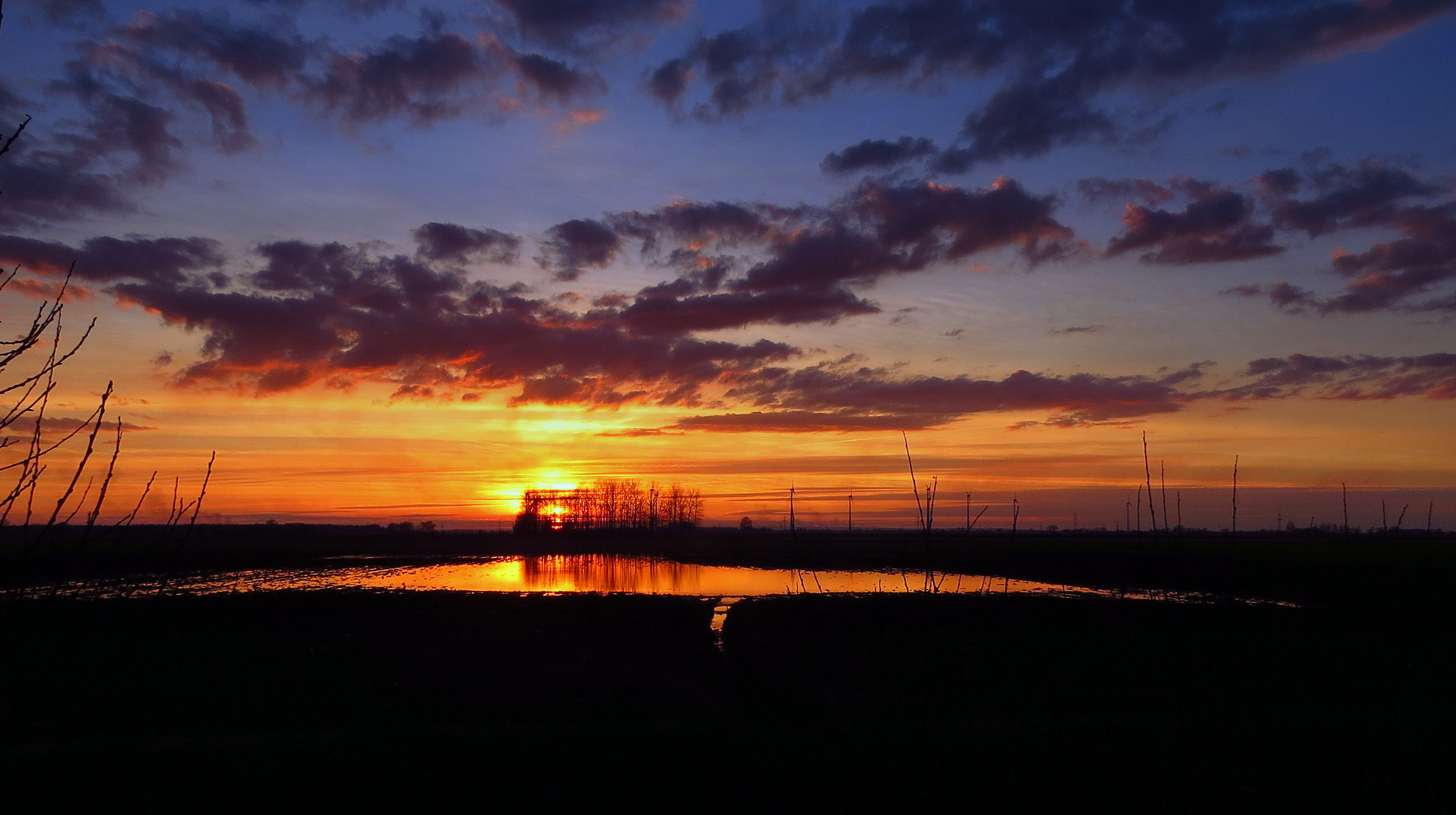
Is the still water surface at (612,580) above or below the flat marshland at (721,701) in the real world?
below

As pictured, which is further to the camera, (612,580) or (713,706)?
(612,580)

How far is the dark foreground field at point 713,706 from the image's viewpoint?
172 inches

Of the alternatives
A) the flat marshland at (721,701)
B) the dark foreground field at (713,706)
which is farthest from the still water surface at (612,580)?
the dark foreground field at (713,706)

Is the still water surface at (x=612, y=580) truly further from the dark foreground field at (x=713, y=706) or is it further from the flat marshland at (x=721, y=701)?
the dark foreground field at (x=713, y=706)

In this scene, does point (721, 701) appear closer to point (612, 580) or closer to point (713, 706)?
point (713, 706)

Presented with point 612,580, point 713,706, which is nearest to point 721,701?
point 713,706

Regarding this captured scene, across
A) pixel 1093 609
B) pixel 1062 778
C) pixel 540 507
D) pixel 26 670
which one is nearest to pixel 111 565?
pixel 26 670

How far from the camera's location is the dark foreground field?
436cm

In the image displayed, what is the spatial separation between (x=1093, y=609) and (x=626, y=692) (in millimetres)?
17207

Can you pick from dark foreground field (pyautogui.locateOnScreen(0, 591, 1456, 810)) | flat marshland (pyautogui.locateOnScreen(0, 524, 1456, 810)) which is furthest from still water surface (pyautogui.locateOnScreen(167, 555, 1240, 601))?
dark foreground field (pyautogui.locateOnScreen(0, 591, 1456, 810))

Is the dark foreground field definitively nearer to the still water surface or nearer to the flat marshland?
the flat marshland

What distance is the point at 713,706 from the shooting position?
592 inches

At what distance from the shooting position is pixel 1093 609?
2627cm

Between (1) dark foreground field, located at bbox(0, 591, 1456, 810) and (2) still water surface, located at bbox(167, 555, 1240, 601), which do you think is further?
(2) still water surface, located at bbox(167, 555, 1240, 601)
